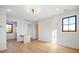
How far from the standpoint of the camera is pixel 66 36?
7.41 feet

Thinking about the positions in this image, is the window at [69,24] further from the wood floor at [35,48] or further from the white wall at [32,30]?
the white wall at [32,30]

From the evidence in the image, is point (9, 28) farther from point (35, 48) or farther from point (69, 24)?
point (69, 24)

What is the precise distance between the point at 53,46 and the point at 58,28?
485 mm

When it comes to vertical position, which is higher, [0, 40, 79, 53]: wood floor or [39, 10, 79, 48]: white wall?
[39, 10, 79, 48]: white wall

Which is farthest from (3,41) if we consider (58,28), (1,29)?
(58,28)

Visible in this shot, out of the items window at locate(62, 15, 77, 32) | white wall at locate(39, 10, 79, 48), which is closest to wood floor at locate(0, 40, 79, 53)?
white wall at locate(39, 10, 79, 48)

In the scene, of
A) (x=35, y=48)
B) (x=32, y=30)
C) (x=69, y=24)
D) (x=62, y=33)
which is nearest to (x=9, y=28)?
(x=32, y=30)

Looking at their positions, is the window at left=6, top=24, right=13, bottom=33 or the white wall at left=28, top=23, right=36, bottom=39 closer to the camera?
the window at left=6, top=24, right=13, bottom=33

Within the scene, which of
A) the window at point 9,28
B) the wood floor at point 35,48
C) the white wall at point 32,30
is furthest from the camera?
the white wall at point 32,30

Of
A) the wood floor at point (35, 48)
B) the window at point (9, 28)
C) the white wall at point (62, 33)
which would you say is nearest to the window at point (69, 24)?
the white wall at point (62, 33)

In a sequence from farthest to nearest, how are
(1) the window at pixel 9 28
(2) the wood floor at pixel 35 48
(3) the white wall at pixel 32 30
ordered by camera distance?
(3) the white wall at pixel 32 30 < (1) the window at pixel 9 28 < (2) the wood floor at pixel 35 48

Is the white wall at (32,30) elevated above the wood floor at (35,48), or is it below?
above

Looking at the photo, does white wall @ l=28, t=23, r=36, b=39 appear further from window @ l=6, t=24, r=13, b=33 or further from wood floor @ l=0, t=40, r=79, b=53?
window @ l=6, t=24, r=13, b=33
